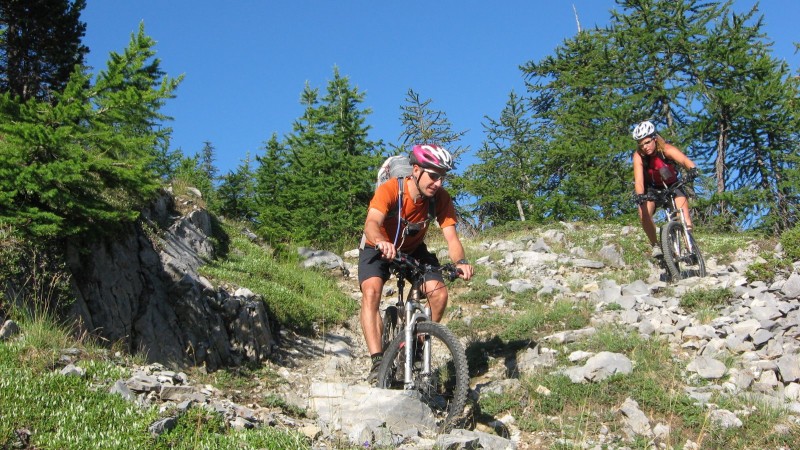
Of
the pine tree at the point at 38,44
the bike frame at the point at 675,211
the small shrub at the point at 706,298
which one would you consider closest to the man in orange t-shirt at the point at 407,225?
the small shrub at the point at 706,298

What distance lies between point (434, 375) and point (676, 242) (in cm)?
591

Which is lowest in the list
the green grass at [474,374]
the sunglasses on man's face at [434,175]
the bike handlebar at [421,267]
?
the green grass at [474,374]

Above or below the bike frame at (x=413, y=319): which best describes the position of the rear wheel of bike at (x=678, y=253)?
above

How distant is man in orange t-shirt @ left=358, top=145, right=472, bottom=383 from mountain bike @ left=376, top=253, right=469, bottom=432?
154 millimetres

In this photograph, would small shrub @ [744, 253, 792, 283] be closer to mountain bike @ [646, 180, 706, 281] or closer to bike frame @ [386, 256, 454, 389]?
mountain bike @ [646, 180, 706, 281]

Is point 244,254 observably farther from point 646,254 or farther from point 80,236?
point 646,254

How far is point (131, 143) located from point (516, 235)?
11.3m

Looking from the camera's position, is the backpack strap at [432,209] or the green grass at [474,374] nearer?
the green grass at [474,374]

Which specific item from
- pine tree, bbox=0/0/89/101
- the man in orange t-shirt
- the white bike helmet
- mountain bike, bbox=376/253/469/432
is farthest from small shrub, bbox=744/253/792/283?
pine tree, bbox=0/0/89/101

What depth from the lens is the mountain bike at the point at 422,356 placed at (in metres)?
5.02

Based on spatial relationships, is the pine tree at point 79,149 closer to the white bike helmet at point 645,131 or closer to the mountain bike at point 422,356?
the mountain bike at point 422,356

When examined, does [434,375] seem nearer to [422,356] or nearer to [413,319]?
[422,356]

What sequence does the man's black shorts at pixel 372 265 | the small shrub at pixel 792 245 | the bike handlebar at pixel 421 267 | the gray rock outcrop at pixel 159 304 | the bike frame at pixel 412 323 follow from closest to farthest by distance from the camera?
the bike frame at pixel 412 323, the bike handlebar at pixel 421 267, the man's black shorts at pixel 372 265, the gray rock outcrop at pixel 159 304, the small shrub at pixel 792 245

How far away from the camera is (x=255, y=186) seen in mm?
25688
